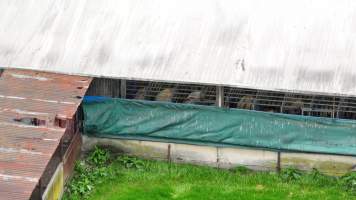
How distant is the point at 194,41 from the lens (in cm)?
1512

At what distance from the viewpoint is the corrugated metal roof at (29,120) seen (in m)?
11.9

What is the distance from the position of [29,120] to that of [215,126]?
12.8 feet

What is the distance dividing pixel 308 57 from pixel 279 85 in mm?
958

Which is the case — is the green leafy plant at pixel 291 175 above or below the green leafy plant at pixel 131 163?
below

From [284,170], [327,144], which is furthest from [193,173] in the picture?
[327,144]

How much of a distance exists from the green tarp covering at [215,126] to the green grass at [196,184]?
2.02ft

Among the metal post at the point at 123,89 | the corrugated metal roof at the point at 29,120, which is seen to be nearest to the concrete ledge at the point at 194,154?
the metal post at the point at 123,89

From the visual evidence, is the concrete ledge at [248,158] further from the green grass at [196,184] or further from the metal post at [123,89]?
the metal post at [123,89]

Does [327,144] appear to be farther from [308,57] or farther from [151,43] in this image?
[151,43]

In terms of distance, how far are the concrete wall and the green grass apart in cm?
19

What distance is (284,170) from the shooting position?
1495 centimetres

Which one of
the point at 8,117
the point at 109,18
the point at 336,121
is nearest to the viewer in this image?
the point at 8,117

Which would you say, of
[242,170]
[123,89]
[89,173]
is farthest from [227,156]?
[89,173]

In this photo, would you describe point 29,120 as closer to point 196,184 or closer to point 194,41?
point 196,184
